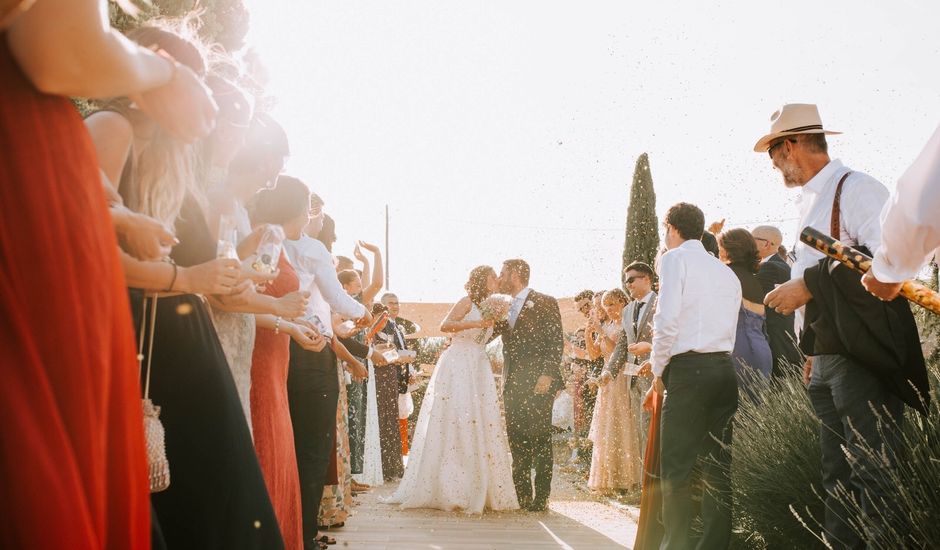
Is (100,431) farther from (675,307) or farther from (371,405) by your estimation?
(371,405)

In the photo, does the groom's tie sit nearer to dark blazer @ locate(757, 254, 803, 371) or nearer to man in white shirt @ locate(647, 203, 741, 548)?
dark blazer @ locate(757, 254, 803, 371)

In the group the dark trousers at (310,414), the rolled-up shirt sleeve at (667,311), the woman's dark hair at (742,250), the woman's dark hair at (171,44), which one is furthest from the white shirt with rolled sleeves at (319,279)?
the woman's dark hair at (742,250)

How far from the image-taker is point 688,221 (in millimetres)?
5145

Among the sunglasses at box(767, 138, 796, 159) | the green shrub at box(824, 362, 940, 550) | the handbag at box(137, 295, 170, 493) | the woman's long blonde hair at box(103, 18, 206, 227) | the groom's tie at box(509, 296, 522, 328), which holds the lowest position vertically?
the green shrub at box(824, 362, 940, 550)

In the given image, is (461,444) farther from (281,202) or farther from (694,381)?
(281,202)

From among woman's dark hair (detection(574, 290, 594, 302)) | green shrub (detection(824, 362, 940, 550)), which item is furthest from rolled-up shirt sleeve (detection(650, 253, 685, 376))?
woman's dark hair (detection(574, 290, 594, 302))

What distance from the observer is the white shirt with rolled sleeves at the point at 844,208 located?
3.70 metres

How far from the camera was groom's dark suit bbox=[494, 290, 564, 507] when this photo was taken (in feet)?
28.0

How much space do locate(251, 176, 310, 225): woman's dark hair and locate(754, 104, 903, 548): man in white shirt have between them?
8.00ft

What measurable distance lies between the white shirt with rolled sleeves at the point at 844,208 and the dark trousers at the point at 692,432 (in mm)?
833

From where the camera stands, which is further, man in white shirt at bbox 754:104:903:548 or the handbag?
man in white shirt at bbox 754:104:903:548

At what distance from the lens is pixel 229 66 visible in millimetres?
3100

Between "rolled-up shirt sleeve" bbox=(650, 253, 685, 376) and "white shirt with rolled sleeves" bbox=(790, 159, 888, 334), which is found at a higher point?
"white shirt with rolled sleeves" bbox=(790, 159, 888, 334)

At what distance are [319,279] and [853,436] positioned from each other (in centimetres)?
314
